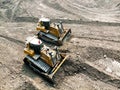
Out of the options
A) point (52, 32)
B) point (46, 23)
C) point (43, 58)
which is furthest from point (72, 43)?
point (43, 58)

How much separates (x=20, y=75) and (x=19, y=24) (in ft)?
20.8

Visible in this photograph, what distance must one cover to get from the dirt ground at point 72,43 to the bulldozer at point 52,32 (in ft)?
1.64

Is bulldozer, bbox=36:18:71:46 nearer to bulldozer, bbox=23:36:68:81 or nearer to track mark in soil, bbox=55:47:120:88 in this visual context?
track mark in soil, bbox=55:47:120:88

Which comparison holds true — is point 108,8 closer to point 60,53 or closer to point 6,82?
point 60,53

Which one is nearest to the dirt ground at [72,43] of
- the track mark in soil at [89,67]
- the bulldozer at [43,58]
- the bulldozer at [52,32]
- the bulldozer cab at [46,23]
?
the track mark in soil at [89,67]

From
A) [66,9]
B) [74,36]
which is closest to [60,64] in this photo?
[74,36]

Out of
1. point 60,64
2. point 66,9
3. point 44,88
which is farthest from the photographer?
point 66,9

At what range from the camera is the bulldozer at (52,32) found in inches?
607

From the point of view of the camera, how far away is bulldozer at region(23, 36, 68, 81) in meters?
12.9

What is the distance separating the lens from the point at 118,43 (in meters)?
15.2

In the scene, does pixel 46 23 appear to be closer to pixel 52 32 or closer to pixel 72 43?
pixel 52 32

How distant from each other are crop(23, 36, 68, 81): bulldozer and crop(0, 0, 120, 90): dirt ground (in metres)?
0.34

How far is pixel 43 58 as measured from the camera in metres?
13.2

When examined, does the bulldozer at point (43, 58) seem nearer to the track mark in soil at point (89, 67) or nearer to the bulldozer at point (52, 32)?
the track mark in soil at point (89, 67)
